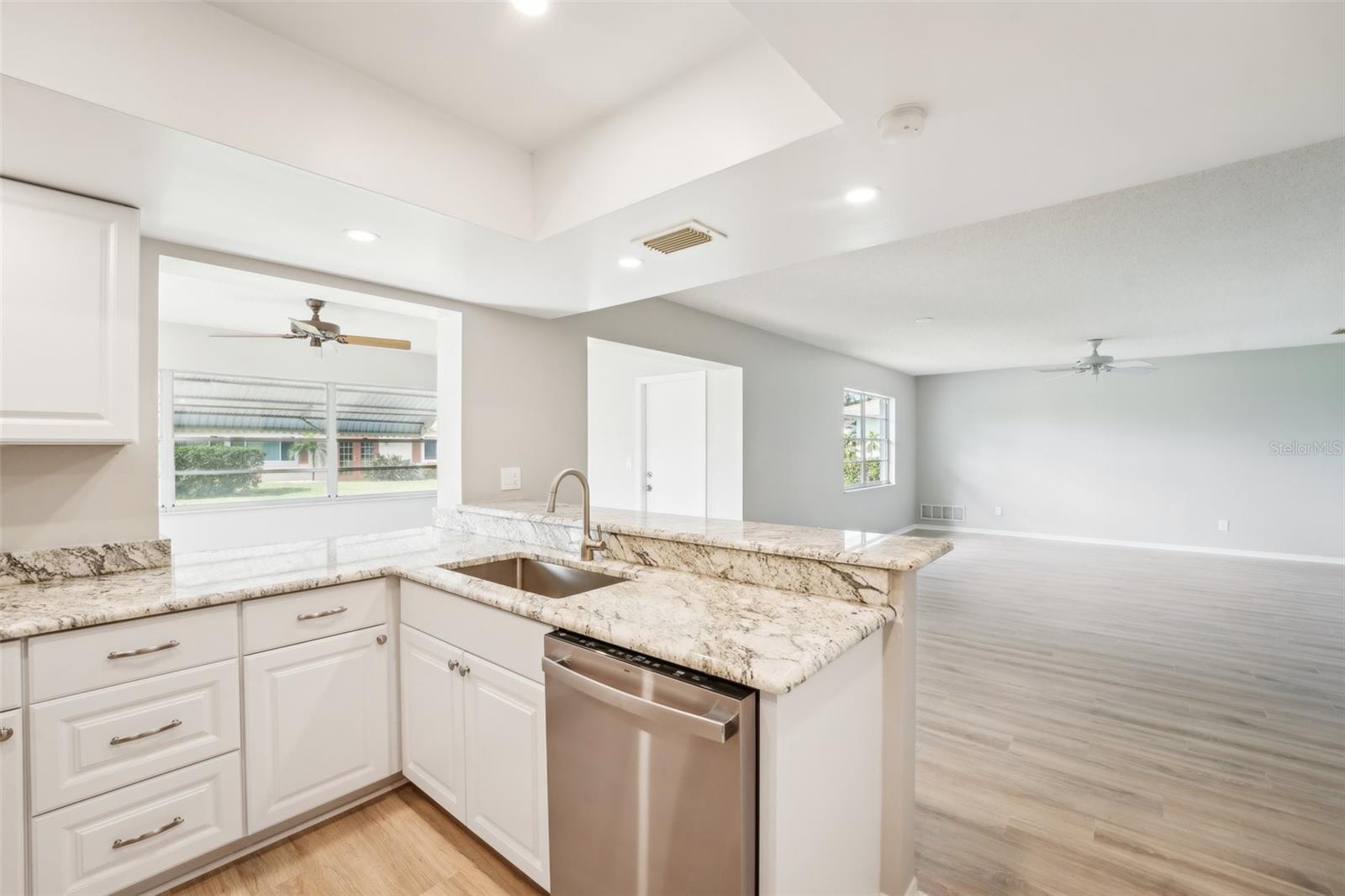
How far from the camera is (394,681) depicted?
213cm

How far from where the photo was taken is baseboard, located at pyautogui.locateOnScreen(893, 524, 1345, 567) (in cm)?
660

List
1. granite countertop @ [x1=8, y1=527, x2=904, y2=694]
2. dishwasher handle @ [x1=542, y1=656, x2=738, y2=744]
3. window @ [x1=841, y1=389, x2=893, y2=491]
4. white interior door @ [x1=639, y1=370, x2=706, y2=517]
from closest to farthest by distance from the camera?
dishwasher handle @ [x1=542, y1=656, x2=738, y2=744] → granite countertop @ [x1=8, y1=527, x2=904, y2=694] → white interior door @ [x1=639, y1=370, x2=706, y2=517] → window @ [x1=841, y1=389, x2=893, y2=491]

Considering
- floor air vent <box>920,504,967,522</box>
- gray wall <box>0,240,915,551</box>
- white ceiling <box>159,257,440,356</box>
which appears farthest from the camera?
floor air vent <box>920,504,967,522</box>

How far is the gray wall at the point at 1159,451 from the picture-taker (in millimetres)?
6590

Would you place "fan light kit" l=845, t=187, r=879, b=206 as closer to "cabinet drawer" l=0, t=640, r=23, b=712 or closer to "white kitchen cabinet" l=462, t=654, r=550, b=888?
"white kitchen cabinet" l=462, t=654, r=550, b=888

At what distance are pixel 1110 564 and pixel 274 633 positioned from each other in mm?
7789

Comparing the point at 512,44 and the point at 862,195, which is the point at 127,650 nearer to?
the point at 512,44

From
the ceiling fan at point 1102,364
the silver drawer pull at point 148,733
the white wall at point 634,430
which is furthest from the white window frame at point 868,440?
the silver drawer pull at point 148,733

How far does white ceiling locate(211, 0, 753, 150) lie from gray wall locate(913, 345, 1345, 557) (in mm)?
8434

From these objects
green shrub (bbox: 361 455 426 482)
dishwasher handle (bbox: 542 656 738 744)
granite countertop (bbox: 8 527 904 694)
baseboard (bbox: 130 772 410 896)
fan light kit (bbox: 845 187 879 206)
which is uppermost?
fan light kit (bbox: 845 187 879 206)

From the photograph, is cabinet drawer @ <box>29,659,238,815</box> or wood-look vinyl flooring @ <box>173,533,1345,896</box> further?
wood-look vinyl flooring @ <box>173,533,1345,896</box>

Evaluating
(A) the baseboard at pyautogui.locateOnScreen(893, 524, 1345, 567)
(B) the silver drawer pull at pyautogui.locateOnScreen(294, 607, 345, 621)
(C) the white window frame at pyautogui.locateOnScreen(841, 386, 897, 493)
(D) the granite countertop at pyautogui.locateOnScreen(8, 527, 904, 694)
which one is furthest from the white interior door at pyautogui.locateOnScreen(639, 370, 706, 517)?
(A) the baseboard at pyautogui.locateOnScreen(893, 524, 1345, 567)

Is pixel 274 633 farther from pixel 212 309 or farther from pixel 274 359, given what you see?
pixel 274 359

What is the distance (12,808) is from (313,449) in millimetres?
4702
